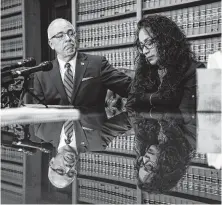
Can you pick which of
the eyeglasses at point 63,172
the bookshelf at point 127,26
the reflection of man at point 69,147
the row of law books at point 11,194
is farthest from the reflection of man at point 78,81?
the row of law books at point 11,194

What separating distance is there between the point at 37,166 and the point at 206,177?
1.14 ft

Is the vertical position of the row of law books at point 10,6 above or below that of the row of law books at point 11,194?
above

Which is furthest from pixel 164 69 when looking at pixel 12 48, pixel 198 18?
pixel 12 48

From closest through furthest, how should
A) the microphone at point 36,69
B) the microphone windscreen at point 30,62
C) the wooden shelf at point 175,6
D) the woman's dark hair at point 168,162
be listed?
the woman's dark hair at point 168,162, the microphone at point 36,69, the wooden shelf at point 175,6, the microphone windscreen at point 30,62

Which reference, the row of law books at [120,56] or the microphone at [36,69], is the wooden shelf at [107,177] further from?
the row of law books at [120,56]

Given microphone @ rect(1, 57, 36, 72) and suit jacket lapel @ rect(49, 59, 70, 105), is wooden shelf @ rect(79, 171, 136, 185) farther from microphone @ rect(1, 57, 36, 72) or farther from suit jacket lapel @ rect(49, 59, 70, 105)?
microphone @ rect(1, 57, 36, 72)

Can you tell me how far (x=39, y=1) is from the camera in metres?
4.11

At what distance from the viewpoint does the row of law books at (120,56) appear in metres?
3.64

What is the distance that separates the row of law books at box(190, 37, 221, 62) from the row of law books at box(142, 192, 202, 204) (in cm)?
275

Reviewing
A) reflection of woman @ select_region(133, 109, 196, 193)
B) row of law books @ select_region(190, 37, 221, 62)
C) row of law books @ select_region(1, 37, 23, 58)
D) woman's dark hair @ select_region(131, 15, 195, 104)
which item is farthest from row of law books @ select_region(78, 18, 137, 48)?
reflection of woman @ select_region(133, 109, 196, 193)

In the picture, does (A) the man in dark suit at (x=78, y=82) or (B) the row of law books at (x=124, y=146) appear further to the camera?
(A) the man in dark suit at (x=78, y=82)

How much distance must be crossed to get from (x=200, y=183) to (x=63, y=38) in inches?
126

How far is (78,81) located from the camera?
3.47m

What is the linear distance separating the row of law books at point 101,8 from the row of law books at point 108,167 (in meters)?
2.85
